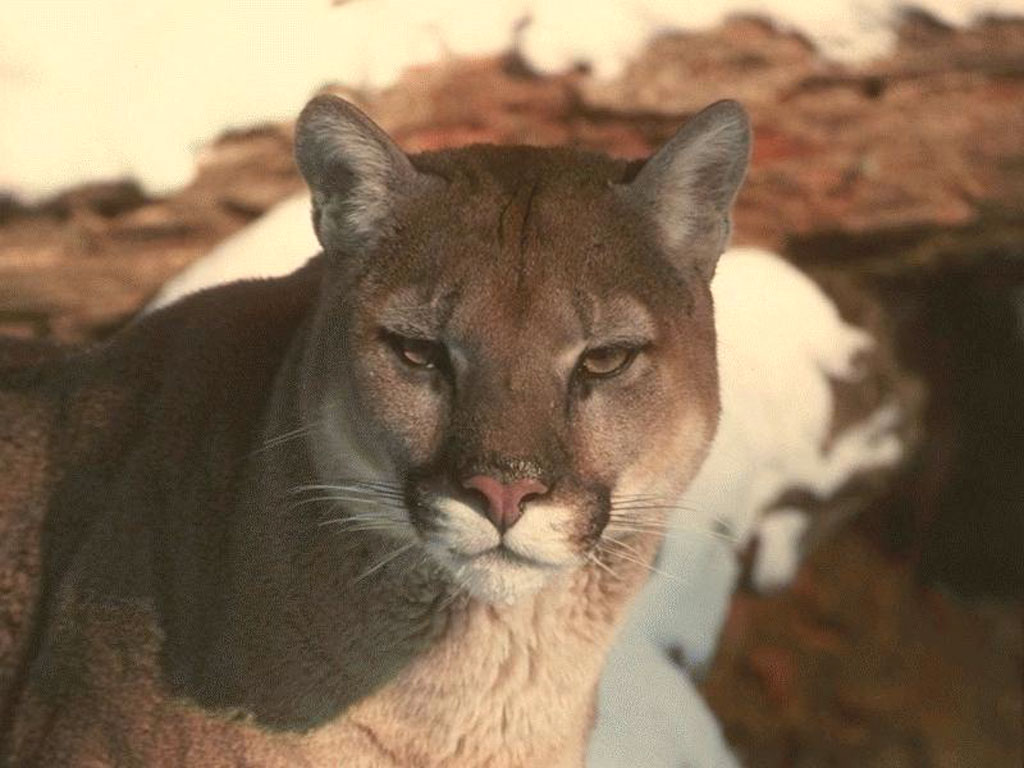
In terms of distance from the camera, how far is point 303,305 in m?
2.89

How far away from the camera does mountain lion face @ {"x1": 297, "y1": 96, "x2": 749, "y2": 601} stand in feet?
7.57

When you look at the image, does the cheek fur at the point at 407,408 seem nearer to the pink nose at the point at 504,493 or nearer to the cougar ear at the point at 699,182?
the pink nose at the point at 504,493

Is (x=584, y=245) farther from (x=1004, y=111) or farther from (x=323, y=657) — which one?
(x=1004, y=111)

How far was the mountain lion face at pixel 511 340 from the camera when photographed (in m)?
2.31

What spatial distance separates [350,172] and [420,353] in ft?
1.14

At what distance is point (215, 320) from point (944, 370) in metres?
2.78

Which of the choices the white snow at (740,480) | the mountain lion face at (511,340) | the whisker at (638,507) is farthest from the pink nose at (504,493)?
the white snow at (740,480)

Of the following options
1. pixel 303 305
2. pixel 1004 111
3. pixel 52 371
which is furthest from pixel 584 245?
pixel 1004 111

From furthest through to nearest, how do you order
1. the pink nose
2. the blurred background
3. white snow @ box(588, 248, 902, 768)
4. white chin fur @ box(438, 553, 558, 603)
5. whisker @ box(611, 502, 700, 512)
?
the blurred background → white snow @ box(588, 248, 902, 768) → whisker @ box(611, 502, 700, 512) → white chin fur @ box(438, 553, 558, 603) → the pink nose

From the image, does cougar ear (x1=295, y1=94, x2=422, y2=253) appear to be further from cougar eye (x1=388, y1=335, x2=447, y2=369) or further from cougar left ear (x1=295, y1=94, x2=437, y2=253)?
cougar eye (x1=388, y1=335, x2=447, y2=369)

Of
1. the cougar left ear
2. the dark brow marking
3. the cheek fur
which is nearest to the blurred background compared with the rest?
the cougar left ear

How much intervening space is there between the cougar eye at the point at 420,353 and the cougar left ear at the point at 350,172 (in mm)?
225

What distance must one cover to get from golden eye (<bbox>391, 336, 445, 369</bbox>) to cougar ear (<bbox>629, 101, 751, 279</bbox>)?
1.35 ft

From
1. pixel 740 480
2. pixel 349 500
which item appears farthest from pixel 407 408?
pixel 740 480
